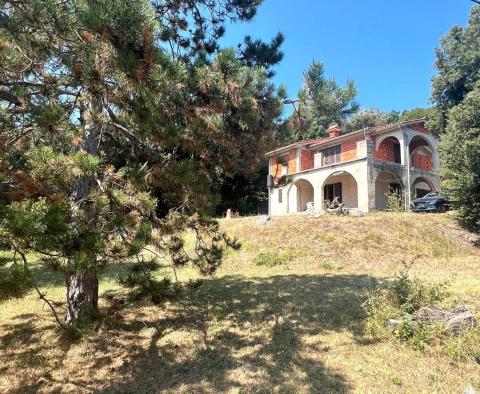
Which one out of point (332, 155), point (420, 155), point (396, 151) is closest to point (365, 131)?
point (332, 155)

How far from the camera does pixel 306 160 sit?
79.3ft

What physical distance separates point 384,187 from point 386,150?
227 cm

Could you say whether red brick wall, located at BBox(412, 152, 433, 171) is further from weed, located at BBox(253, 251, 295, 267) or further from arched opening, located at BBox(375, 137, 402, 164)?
weed, located at BBox(253, 251, 295, 267)

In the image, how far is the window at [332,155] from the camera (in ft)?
74.7

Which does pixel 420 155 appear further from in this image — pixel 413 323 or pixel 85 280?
pixel 85 280

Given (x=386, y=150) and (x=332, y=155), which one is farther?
(x=332, y=155)

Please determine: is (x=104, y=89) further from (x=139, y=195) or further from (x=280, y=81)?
(x=280, y=81)

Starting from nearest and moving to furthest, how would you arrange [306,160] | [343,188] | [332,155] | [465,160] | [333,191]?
1. [465,160]
2. [332,155]
3. [343,188]
4. [306,160]
5. [333,191]

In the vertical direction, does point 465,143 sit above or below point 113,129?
above

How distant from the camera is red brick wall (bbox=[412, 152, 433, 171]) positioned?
2325 centimetres

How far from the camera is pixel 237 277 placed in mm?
9484

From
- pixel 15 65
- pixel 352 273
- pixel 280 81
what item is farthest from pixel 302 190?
pixel 15 65

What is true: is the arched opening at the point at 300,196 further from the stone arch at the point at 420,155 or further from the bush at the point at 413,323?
the bush at the point at 413,323

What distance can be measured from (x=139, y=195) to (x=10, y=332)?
4210 mm
